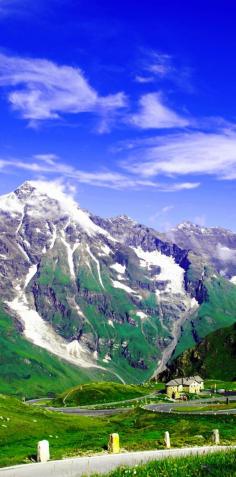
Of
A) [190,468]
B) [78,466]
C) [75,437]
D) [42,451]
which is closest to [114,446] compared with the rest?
[42,451]

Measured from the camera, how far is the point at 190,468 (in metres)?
20.8

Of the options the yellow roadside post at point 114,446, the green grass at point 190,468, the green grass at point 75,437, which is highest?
the green grass at point 190,468

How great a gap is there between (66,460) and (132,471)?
485 inches

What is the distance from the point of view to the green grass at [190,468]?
1945 cm

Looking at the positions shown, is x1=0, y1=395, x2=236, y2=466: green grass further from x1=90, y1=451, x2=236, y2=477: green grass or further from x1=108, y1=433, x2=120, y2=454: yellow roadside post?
x1=90, y1=451, x2=236, y2=477: green grass

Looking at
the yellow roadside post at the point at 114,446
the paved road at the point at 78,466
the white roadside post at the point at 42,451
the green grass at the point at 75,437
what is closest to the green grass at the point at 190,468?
the paved road at the point at 78,466

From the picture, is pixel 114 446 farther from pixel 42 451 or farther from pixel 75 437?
pixel 75 437

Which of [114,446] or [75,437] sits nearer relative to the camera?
[114,446]

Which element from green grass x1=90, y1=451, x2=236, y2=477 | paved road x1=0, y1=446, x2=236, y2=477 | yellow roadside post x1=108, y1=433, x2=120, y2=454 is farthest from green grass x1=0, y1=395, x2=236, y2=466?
green grass x1=90, y1=451, x2=236, y2=477

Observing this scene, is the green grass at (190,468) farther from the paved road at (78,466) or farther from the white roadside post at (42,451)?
the white roadside post at (42,451)

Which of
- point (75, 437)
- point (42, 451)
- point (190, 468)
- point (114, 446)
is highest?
point (190, 468)

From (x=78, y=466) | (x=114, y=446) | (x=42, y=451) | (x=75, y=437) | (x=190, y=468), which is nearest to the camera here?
(x=190, y=468)

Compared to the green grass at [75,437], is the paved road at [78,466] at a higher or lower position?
higher

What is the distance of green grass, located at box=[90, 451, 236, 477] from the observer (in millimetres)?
19453
